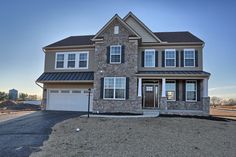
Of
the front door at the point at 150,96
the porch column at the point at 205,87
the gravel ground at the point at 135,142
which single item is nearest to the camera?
A: the gravel ground at the point at 135,142

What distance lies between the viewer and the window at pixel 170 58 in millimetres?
18047

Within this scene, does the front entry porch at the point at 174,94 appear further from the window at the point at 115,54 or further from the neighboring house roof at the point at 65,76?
the neighboring house roof at the point at 65,76

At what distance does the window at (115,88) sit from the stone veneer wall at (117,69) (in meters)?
0.33

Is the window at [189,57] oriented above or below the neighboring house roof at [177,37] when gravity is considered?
below

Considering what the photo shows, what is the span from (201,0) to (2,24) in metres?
15.6

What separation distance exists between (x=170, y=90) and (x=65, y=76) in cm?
969

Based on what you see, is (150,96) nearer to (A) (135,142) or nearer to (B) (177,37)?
(B) (177,37)

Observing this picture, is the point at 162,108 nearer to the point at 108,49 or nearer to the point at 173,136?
the point at 108,49

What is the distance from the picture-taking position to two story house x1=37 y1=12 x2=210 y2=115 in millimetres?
16703

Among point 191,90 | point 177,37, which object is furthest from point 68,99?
point 177,37

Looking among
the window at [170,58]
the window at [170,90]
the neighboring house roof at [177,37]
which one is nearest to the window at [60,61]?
the neighboring house roof at [177,37]

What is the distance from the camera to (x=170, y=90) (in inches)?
699

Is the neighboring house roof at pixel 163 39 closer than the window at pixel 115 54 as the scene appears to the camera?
No

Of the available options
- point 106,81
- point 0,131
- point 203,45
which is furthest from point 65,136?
point 203,45
